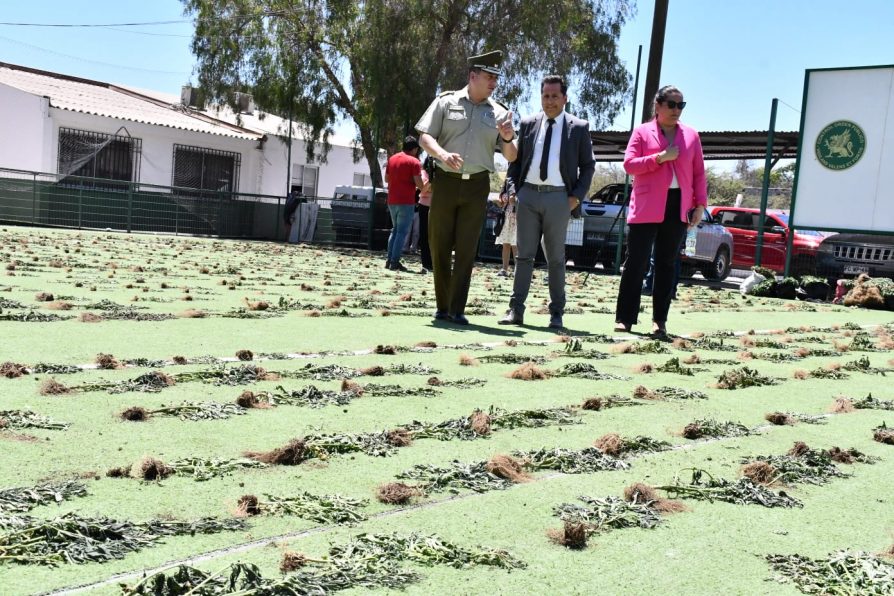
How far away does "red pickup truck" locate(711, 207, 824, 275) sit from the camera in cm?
2192

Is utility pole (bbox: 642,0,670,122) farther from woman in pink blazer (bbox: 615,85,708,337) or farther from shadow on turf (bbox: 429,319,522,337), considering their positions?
shadow on turf (bbox: 429,319,522,337)

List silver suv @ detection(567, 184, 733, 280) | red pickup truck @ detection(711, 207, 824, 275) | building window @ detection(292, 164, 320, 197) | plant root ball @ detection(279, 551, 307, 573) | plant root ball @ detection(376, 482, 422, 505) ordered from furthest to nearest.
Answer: building window @ detection(292, 164, 320, 197) → red pickup truck @ detection(711, 207, 824, 275) → silver suv @ detection(567, 184, 733, 280) → plant root ball @ detection(376, 482, 422, 505) → plant root ball @ detection(279, 551, 307, 573)

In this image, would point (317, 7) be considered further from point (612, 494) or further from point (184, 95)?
point (612, 494)

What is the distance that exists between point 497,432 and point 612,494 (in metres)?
0.92

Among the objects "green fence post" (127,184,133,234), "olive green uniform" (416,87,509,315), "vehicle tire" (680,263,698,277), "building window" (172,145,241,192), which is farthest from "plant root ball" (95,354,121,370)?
"building window" (172,145,241,192)

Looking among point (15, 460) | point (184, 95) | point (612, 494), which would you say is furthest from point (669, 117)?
point (184, 95)

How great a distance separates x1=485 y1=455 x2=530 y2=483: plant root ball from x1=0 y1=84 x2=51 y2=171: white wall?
30.5 m

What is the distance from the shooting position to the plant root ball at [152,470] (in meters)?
3.28

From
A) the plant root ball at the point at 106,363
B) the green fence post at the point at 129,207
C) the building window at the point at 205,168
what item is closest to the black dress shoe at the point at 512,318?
the plant root ball at the point at 106,363

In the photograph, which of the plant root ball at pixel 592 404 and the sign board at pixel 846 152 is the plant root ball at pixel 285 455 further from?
the sign board at pixel 846 152

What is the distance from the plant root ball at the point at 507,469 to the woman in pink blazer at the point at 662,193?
4.96 meters

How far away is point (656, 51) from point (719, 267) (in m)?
4.65

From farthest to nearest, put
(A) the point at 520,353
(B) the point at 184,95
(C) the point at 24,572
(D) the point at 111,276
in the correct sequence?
1. (B) the point at 184,95
2. (D) the point at 111,276
3. (A) the point at 520,353
4. (C) the point at 24,572

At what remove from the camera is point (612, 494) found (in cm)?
349
